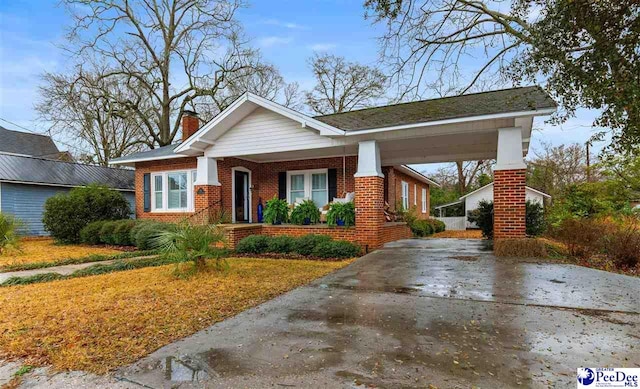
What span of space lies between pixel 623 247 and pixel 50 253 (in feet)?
51.5

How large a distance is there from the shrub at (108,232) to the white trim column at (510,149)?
12657mm

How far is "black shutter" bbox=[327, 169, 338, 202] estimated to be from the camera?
42.4ft

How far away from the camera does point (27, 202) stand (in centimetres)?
1616

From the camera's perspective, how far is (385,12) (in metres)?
7.21

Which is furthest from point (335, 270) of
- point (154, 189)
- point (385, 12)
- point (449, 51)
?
point (154, 189)

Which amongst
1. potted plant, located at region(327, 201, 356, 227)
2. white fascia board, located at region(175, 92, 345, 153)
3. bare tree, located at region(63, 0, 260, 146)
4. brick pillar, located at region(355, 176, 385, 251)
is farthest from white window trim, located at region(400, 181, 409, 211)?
bare tree, located at region(63, 0, 260, 146)

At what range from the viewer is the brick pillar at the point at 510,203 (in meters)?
8.24

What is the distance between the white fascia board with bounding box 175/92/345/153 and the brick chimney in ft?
14.0

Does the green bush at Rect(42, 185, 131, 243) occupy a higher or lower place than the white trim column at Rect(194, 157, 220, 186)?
lower

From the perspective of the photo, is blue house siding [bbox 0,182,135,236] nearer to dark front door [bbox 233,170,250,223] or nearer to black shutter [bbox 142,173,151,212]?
black shutter [bbox 142,173,151,212]

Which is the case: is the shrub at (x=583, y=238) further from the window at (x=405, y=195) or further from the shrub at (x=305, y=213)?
the window at (x=405, y=195)

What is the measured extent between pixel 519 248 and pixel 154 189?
1380 centimetres

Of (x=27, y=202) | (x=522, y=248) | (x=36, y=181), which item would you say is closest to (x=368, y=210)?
(x=522, y=248)

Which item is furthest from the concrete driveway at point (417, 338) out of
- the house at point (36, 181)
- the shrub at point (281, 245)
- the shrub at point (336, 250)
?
the house at point (36, 181)
